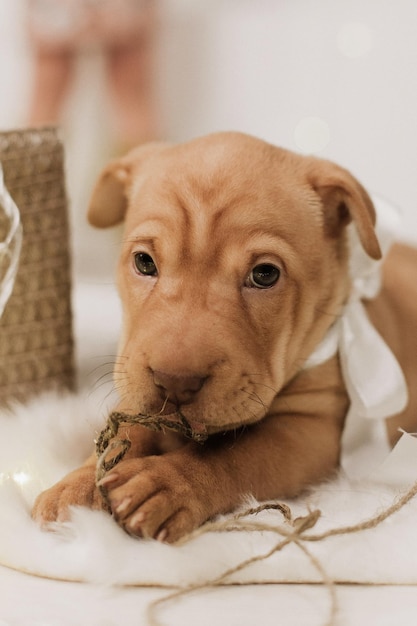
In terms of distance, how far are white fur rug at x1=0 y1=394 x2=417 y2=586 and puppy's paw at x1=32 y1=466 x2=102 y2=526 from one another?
0.03 metres

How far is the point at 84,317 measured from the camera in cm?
371

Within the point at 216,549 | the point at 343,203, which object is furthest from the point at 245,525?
the point at 343,203

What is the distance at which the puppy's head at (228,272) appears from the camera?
186 cm

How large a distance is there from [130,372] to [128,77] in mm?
3954

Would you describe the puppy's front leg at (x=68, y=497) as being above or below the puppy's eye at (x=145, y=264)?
below

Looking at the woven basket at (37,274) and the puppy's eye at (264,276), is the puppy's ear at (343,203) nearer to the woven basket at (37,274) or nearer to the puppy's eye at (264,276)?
the puppy's eye at (264,276)

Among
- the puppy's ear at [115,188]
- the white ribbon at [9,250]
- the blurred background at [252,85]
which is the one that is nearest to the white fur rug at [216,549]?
the white ribbon at [9,250]

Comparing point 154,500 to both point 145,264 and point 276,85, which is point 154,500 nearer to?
point 145,264

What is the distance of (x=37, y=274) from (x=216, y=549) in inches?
51.5

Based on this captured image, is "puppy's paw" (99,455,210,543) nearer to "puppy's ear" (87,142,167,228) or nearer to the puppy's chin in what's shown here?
the puppy's chin

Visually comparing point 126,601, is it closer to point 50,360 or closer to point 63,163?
point 50,360

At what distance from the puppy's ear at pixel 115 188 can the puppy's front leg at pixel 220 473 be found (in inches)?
32.8

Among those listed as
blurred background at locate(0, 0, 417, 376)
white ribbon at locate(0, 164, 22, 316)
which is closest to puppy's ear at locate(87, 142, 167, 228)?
white ribbon at locate(0, 164, 22, 316)

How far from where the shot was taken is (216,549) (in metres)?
1.77
